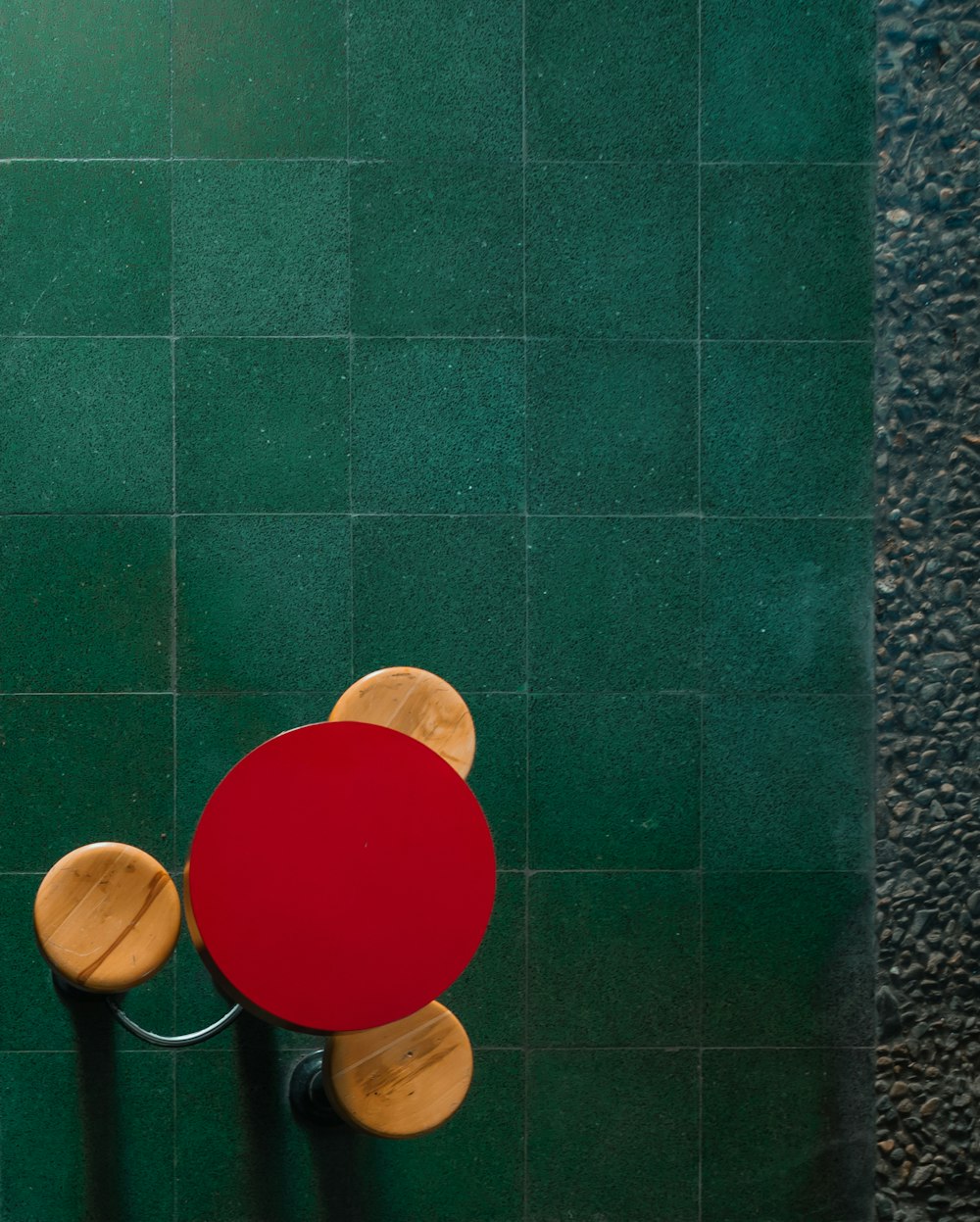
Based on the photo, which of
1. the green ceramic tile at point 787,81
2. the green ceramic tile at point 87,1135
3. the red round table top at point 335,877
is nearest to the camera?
the red round table top at point 335,877

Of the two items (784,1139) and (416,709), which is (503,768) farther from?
(784,1139)

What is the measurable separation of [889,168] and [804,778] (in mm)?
1466

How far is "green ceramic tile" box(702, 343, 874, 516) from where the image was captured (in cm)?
254

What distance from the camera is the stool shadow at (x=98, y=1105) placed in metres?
2.43

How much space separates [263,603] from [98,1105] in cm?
121

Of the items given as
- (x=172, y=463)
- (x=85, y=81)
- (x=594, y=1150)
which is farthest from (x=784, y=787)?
(x=85, y=81)

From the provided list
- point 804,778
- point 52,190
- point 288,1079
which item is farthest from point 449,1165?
point 52,190

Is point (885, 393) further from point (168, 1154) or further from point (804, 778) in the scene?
point (168, 1154)

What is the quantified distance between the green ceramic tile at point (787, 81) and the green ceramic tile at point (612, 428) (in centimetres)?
53

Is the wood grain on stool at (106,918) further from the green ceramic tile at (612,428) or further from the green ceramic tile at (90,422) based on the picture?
the green ceramic tile at (612,428)

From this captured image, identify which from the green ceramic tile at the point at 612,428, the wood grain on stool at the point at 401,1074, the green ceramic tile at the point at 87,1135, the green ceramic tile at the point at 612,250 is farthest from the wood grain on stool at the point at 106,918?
the green ceramic tile at the point at 612,250

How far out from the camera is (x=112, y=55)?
98.3 inches

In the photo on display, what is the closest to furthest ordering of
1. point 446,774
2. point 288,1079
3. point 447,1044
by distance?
point 446,774 → point 447,1044 → point 288,1079

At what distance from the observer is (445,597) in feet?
8.23
